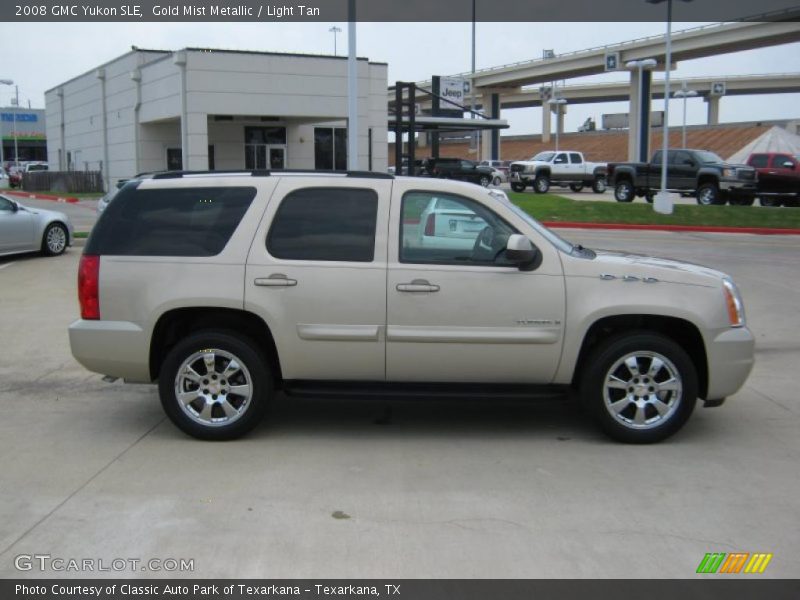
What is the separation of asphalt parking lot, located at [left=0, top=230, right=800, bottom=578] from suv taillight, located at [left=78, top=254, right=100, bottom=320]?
928 millimetres

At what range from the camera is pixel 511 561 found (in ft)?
13.8

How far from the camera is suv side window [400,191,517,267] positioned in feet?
19.8

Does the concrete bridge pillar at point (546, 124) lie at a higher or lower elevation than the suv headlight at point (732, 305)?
higher

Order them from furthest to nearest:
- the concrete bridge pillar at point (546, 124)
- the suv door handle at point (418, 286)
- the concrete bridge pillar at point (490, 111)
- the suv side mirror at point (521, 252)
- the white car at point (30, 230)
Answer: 1. the concrete bridge pillar at point (546, 124)
2. the concrete bridge pillar at point (490, 111)
3. the white car at point (30, 230)
4. the suv door handle at point (418, 286)
5. the suv side mirror at point (521, 252)

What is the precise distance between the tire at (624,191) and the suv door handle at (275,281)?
101 ft

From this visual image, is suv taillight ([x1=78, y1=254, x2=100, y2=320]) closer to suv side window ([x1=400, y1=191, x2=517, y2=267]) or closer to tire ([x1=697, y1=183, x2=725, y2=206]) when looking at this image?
suv side window ([x1=400, y1=191, x2=517, y2=267])

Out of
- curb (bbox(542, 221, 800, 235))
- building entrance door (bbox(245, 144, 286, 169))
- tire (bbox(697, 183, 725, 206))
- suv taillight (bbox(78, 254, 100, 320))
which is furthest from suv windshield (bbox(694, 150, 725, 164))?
suv taillight (bbox(78, 254, 100, 320))

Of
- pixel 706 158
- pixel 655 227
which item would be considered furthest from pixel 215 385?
pixel 706 158

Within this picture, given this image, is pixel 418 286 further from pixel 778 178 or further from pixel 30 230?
pixel 778 178

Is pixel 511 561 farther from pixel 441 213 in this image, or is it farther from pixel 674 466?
pixel 441 213

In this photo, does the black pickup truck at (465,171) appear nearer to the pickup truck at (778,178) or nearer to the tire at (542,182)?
the tire at (542,182)

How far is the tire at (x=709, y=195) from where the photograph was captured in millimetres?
31938

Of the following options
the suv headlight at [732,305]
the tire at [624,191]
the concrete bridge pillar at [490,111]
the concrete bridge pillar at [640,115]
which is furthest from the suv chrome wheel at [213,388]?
the concrete bridge pillar at [490,111]

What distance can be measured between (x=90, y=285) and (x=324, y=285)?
168 centimetres
